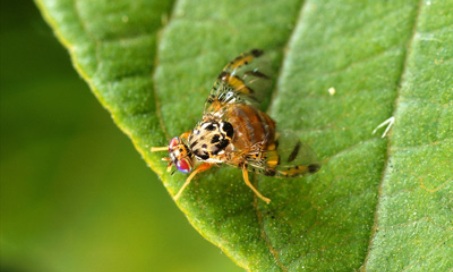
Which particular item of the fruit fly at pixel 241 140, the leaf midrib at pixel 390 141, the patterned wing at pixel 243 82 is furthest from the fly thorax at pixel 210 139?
the leaf midrib at pixel 390 141

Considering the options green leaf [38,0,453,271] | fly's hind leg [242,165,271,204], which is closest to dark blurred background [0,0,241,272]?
green leaf [38,0,453,271]

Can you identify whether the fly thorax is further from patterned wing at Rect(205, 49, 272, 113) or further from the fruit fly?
patterned wing at Rect(205, 49, 272, 113)

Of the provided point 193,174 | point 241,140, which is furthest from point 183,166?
point 241,140

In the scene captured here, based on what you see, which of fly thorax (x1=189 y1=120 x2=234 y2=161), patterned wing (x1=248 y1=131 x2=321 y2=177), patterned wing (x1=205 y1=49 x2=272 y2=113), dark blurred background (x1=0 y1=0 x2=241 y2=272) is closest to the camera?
patterned wing (x1=248 y1=131 x2=321 y2=177)

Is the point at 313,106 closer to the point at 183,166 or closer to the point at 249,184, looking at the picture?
the point at 249,184

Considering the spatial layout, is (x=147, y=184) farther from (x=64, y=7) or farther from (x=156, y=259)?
(x=64, y=7)

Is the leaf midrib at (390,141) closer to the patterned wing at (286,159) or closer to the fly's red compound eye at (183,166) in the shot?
the patterned wing at (286,159)

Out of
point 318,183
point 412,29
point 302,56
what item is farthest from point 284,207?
point 412,29
